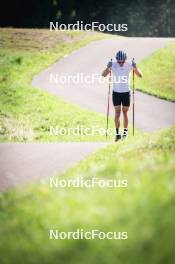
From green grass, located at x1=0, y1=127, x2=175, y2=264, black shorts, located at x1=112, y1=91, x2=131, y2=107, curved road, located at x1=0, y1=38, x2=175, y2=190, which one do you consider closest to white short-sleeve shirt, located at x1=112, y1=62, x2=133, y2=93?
black shorts, located at x1=112, y1=91, x2=131, y2=107

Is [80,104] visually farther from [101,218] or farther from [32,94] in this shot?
[101,218]

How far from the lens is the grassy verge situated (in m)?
12.7

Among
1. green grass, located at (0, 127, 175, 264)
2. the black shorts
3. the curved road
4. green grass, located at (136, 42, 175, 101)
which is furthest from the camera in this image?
green grass, located at (136, 42, 175, 101)

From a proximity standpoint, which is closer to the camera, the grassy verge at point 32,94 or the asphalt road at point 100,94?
the grassy verge at point 32,94

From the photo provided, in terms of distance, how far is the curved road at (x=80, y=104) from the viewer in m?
8.38

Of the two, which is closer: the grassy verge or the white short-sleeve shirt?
the white short-sleeve shirt

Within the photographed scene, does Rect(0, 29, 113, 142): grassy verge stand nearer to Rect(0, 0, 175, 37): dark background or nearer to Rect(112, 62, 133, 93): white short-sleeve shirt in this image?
Rect(0, 0, 175, 37): dark background

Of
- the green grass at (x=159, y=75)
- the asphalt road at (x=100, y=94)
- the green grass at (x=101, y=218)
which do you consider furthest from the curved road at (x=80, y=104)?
the green grass at (x=101, y=218)

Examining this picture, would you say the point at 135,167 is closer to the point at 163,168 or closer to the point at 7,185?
the point at 163,168

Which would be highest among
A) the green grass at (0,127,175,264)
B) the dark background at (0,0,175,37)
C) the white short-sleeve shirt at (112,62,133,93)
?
the dark background at (0,0,175,37)

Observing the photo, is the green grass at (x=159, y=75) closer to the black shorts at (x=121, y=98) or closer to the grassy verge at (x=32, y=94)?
the grassy verge at (x=32, y=94)

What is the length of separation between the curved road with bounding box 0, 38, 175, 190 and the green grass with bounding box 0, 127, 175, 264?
2.03m

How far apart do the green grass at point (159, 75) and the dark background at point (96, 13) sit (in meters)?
2.31

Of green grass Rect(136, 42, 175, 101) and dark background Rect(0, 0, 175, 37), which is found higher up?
dark background Rect(0, 0, 175, 37)
